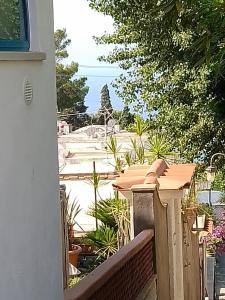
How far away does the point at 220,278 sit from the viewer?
1183cm

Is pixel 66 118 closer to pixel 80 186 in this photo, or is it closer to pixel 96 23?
pixel 80 186

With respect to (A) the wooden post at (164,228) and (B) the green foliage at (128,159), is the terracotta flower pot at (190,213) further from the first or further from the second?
(B) the green foliage at (128,159)

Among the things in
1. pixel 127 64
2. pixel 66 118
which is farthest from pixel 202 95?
pixel 66 118

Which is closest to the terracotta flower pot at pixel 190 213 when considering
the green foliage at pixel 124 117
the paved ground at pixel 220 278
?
the paved ground at pixel 220 278

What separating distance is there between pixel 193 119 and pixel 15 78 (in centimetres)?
1072

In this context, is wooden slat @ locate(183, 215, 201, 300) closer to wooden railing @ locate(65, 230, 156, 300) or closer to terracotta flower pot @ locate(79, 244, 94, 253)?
wooden railing @ locate(65, 230, 156, 300)

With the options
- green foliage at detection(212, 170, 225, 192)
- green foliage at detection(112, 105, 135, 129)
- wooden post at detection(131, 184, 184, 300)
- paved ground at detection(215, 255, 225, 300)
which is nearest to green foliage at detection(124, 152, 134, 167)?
wooden post at detection(131, 184, 184, 300)

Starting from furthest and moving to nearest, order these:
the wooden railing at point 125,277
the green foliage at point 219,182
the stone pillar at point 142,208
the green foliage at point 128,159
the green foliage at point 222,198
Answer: the green foliage at point 222,198
the green foliage at point 219,182
the green foliage at point 128,159
the stone pillar at point 142,208
the wooden railing at point 125,277

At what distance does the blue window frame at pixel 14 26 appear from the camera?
6.42ft

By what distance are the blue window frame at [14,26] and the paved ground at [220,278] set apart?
8.89 m

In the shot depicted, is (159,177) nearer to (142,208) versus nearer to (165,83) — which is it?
(142,208)

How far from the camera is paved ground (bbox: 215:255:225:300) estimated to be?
10633 millimetres

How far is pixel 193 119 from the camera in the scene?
12.5 meters

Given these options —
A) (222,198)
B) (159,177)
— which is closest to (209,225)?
(222,198)
